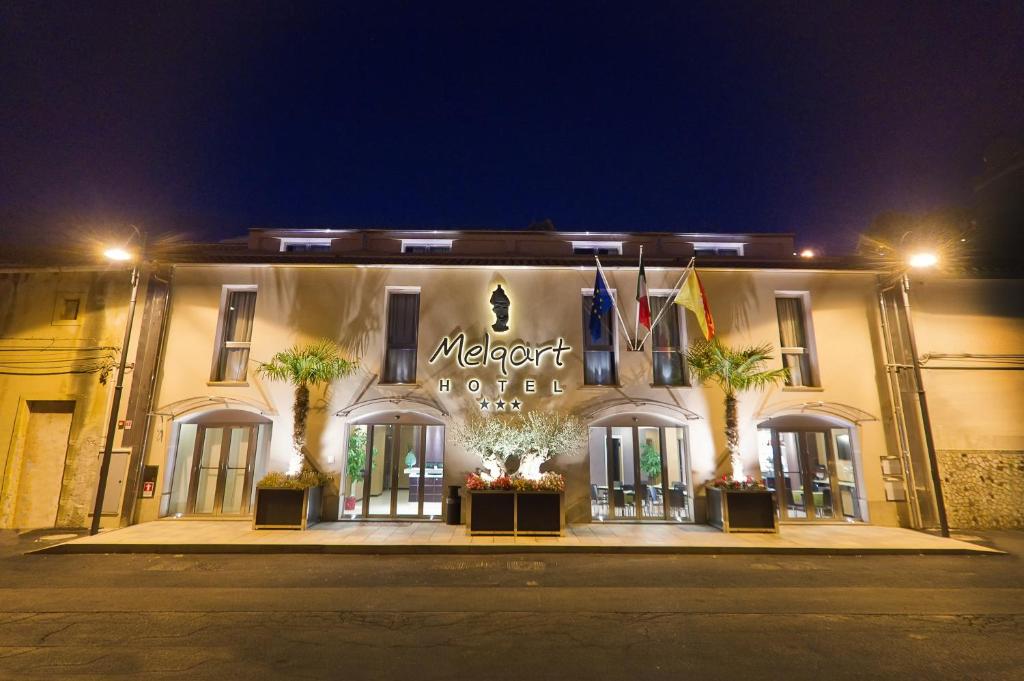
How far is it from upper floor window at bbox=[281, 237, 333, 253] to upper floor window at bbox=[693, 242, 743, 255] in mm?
13090

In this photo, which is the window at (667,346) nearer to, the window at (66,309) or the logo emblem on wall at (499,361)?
the logo emblem on wall at (499,361)

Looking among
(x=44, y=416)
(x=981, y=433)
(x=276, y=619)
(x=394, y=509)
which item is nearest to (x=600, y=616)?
(x=276, y=619)

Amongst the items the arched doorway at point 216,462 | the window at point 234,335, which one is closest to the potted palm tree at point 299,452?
the window at point 234,335

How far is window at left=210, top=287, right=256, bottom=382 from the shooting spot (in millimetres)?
13805

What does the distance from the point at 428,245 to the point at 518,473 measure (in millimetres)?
8682

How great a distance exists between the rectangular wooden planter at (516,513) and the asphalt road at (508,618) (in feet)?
6.09

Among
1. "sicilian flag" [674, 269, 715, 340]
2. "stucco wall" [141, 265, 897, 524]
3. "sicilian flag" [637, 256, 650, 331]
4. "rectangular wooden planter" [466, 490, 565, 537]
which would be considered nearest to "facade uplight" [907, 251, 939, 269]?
"stucco wall" [141, 265, 897, 524]

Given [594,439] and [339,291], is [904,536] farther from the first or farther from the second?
[339,291]

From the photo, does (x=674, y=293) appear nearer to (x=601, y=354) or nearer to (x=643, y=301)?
(x=643, y=301)

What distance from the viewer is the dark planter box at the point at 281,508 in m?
11.4

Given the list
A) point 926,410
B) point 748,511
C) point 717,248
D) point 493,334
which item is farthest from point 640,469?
point 717,248

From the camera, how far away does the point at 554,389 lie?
44.2 ft

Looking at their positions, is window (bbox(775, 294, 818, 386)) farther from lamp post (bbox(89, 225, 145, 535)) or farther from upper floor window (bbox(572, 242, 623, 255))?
lamp post (bbox(89, 225, 145, 535))

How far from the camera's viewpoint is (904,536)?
36.6 feet
